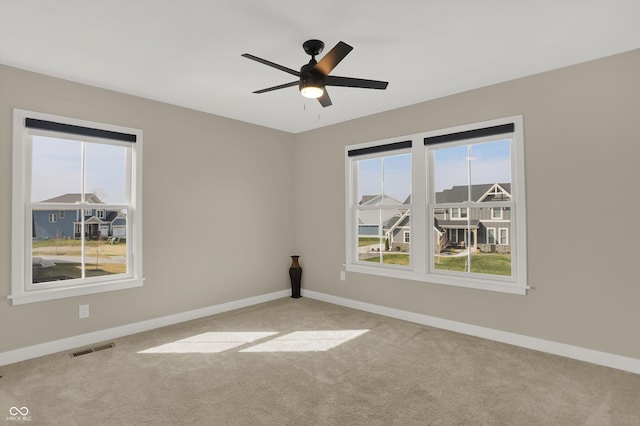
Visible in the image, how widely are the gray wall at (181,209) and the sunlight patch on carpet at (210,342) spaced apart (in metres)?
0.67

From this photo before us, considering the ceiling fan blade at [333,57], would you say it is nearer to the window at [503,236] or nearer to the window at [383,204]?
the window at [383,204]

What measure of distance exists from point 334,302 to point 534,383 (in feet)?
8.92

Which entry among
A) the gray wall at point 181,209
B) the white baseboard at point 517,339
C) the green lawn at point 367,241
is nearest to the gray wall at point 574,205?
the white baseboard at point 517,339

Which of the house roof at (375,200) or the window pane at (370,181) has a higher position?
the window pane at (370,181)

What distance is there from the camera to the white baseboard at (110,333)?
298cm

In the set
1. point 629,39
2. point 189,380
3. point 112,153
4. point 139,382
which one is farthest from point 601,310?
point 112,153

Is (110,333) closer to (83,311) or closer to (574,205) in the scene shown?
(83,311)

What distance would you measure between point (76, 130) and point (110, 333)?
208 centimetres

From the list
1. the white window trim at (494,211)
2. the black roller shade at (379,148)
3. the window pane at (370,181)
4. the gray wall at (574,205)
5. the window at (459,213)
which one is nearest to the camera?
the gray wall at (574,205)

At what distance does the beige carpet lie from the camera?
2182mm

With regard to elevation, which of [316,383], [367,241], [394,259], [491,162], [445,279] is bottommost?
[316,383]

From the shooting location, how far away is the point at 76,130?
333 centimetres

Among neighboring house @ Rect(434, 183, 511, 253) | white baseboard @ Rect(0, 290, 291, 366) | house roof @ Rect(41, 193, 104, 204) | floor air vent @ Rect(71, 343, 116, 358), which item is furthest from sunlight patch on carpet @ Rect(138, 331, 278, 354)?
neighboring house @ Rect(434, 183, 511, 253)

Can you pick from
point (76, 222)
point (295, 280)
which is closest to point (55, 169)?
point (76, 222)
